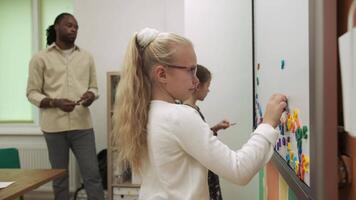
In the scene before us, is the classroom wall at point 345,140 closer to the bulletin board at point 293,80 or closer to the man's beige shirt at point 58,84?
the bulletin board at point 293,80

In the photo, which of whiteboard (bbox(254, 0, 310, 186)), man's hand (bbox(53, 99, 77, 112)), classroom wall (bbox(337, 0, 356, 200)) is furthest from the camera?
man's hand (bbox(53, 99, 77, 112))

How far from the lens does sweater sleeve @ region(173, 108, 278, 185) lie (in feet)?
3.12

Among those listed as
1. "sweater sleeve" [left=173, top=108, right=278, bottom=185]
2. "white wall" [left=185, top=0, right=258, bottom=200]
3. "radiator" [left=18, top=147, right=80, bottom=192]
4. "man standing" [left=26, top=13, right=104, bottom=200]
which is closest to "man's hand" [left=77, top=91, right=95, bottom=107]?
"man standing" [left=26, top=13, right=104, bottom=200]

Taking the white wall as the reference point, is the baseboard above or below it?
below

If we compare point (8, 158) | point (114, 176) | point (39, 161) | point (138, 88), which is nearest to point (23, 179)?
point (8, 158)

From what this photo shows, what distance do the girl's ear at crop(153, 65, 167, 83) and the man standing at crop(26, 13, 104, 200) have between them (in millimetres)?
1942

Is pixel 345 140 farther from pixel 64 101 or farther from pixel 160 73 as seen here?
pixel 64 101

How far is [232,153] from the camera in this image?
38.2 inches

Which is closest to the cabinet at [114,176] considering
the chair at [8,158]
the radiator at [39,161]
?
the radiator at [39,161]

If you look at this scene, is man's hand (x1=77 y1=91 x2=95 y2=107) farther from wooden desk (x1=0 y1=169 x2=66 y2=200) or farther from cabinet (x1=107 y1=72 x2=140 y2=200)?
wooden desk (x1=0 y1=169 x2=66 y2=200)

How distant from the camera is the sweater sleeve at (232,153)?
37.4 inches

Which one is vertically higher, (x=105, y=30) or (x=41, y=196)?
(x=105, y=30)

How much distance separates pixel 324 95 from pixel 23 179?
1.47 meters

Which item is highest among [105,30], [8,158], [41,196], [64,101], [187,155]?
[105,30]
